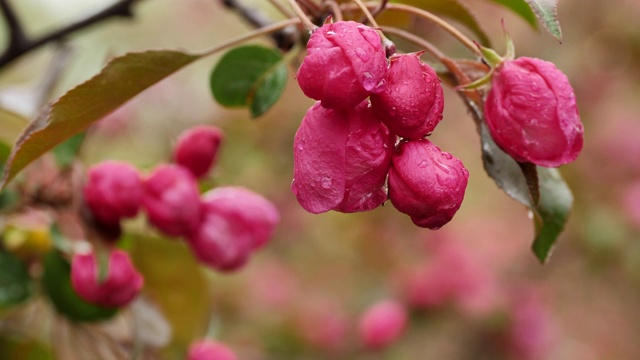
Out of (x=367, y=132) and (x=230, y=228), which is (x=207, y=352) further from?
(x=367, y=132)

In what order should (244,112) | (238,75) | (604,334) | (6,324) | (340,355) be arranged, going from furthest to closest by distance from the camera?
(604,334) → (244,112) → (340,355) → (6,324) → (238,75)

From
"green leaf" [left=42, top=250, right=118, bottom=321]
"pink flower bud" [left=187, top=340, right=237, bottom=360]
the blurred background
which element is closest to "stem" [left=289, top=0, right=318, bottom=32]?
"green leaf" [left=42, top=250, right=118, bottom=321]

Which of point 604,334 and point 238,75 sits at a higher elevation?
point 238,75

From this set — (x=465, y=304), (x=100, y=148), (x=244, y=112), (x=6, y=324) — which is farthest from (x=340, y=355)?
(x=6, y=324)

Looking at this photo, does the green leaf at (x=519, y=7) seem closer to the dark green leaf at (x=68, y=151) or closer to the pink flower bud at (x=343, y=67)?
the pink flower bud at (x=343, y=67)

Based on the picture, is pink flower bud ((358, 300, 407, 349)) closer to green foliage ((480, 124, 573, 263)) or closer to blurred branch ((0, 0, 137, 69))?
blurred branch ((0, 0, 137, 69))

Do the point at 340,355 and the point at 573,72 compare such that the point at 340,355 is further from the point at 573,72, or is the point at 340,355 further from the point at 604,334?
the point at 604,334

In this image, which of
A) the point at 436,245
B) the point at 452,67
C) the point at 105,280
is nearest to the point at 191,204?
the point at 105,280
